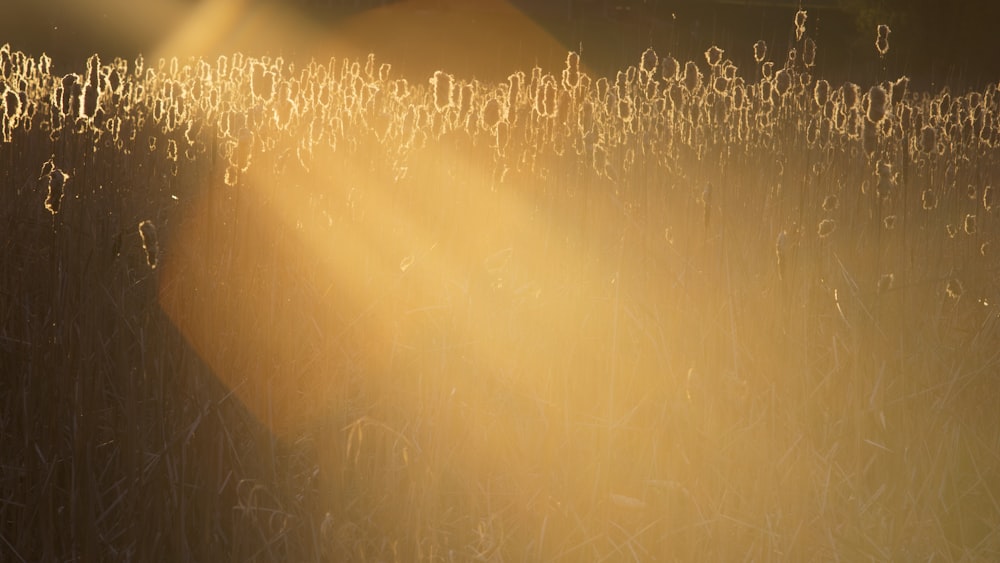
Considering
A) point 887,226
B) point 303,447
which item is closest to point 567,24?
point 887,226

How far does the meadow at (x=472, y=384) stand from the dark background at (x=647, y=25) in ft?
23.4

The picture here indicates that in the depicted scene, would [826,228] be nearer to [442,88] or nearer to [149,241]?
[442,88]

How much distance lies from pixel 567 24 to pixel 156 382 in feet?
61.7

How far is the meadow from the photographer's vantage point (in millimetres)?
1744

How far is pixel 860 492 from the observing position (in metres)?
1.89

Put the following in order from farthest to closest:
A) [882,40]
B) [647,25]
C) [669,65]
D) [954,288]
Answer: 1. [647,25]
2. [669,65]
3. [882,40]
4. [954,288]

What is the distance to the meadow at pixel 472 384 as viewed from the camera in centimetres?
174

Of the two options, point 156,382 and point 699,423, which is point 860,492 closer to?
point 699,423

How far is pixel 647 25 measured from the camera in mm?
10922

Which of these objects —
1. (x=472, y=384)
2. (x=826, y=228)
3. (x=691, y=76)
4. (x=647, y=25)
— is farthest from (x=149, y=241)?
(x=647, y=25)

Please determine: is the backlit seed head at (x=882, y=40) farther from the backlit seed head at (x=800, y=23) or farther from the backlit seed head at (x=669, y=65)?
the backlit seed head at (x=669, y=65)

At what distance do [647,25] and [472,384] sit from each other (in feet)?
30.9

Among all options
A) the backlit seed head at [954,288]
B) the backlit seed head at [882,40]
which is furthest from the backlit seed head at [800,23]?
the backlit seed head at [954,288]

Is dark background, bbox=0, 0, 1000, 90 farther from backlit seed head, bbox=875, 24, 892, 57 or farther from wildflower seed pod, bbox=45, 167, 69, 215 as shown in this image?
A: wildflower seed pod, bbox=45, 167, 69, 215
